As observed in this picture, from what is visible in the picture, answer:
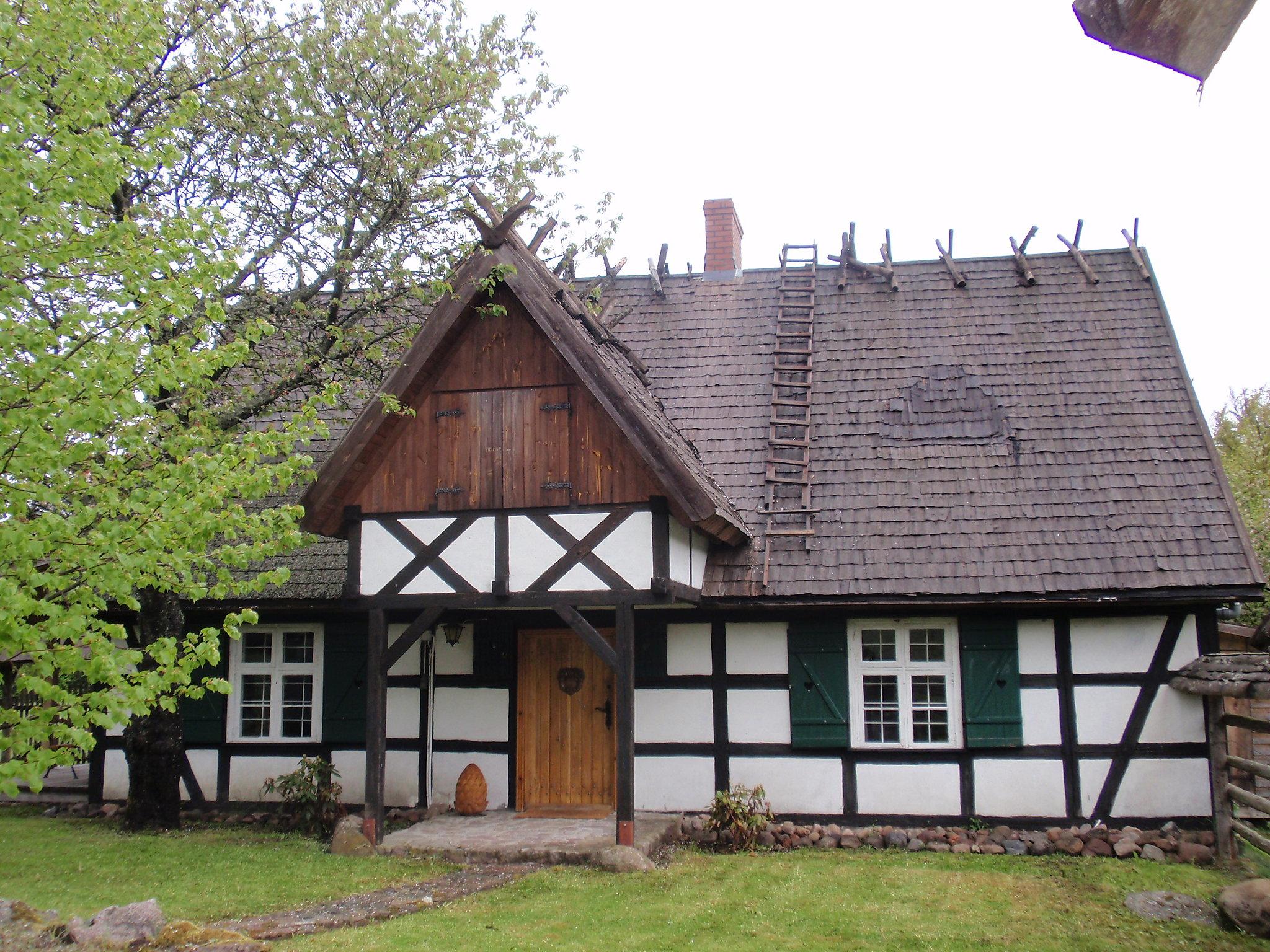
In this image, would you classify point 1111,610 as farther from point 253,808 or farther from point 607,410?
point 253,808

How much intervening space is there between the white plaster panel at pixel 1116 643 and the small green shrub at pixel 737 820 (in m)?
3.65

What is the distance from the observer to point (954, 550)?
36.0ft

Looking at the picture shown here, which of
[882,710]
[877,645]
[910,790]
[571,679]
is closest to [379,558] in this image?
[571,679]

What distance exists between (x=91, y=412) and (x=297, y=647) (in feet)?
25.1

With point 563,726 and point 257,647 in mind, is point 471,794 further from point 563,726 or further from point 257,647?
point 257,647

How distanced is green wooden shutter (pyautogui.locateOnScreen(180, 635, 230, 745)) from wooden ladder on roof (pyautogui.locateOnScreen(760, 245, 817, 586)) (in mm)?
6787

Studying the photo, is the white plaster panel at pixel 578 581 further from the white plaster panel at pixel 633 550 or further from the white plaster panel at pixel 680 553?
the white plaster panel at pixel 680 553

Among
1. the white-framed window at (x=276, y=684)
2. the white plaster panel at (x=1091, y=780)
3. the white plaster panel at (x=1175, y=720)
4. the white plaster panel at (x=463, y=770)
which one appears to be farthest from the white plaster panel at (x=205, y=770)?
the white plaster panel at (x=1175, y=720)

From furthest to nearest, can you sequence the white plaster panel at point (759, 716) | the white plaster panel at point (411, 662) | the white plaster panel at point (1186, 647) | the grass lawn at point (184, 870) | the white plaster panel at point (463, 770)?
1. the white plaster panel at point (411, 662)
2. the white plaster panel at point (463, 770)
3. the white plaster panel at point (759, 716)
4. the white plaster panel at point (1186, 647)
5. the grass lawn at point (184, 870)

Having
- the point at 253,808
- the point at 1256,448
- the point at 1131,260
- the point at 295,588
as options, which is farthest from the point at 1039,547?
the point at 1256,448

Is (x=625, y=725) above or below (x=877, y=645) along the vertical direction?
below

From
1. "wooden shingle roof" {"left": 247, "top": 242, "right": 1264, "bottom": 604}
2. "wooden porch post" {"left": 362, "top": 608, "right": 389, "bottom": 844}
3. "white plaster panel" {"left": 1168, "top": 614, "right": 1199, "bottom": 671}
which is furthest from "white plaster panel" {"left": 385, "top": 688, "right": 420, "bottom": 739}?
"white plaster panel" {"left": 1168, "top": 614, "right": 1199, "bottom": 671}

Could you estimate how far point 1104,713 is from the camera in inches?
413

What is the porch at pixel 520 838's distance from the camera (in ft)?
31.2
